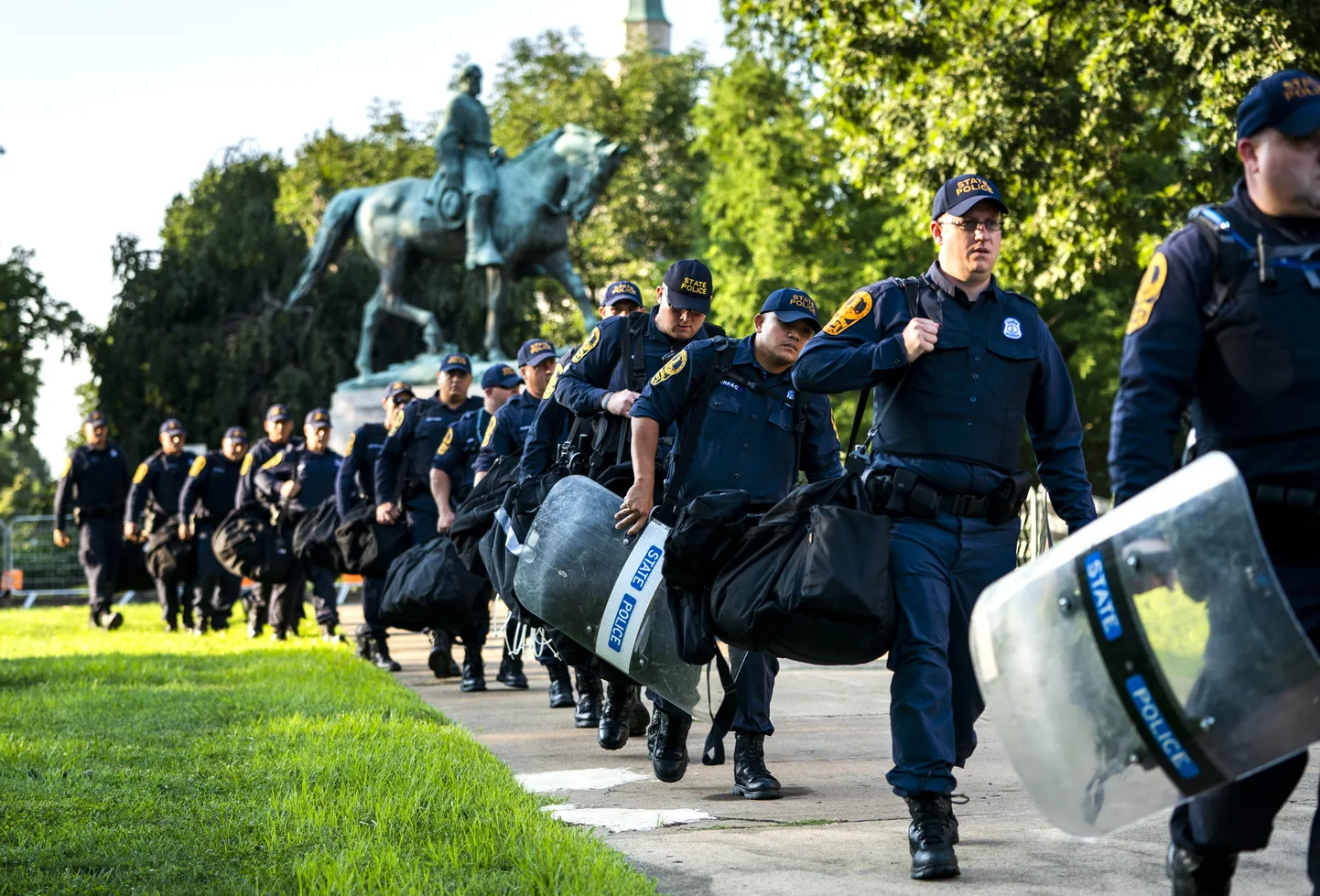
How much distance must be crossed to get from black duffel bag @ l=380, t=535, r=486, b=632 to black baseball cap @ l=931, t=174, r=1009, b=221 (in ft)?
17.6

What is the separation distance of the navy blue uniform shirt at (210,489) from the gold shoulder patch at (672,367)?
11.4 metres

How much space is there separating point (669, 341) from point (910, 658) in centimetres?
319

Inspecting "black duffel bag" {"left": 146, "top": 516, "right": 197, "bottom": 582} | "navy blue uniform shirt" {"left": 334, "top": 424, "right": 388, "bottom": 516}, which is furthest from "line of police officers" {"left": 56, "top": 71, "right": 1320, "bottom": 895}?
"black duffel bag" {"left": 146, "top": 516, "right": 197, "bottom": 582}

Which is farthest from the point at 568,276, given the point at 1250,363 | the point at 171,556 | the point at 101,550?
the point at 1250,363

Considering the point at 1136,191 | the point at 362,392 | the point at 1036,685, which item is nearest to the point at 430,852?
the point at 1036,685

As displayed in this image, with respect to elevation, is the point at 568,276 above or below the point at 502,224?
below

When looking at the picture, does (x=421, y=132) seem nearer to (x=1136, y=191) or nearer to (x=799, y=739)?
(x=1136, y=191)

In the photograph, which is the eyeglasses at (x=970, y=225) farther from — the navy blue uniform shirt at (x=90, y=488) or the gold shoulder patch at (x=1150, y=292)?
the navy blue uniform shirt at (x=90, y=488)

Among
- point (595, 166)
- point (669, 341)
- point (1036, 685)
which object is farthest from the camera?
point (595, 166)

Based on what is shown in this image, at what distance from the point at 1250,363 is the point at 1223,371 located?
0.21 feet

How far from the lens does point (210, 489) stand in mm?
17734

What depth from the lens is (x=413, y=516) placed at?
12133mm

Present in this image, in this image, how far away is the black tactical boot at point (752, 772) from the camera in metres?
6.50

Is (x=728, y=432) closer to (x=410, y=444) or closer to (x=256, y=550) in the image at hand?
(x=410, y=444)
